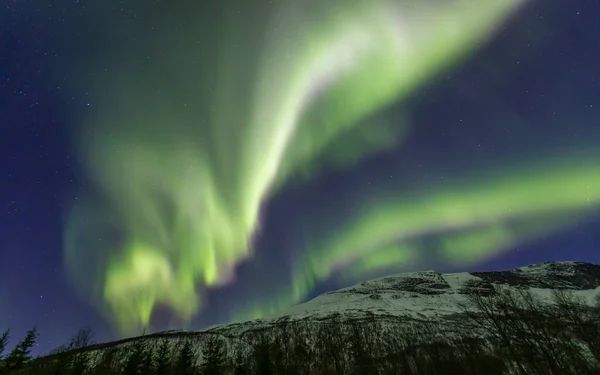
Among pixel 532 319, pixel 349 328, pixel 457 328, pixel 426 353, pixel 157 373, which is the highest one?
pixel 349 328

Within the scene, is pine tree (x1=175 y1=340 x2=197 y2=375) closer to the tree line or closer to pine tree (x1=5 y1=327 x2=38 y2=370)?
the tree line

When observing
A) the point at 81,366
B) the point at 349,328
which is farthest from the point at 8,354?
the point at 349,328

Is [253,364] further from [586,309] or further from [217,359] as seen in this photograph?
[586,309]

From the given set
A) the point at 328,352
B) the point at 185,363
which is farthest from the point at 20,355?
the point at 328,352

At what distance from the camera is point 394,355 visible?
5792 inches

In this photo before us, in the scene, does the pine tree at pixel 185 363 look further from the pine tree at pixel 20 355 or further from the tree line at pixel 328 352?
the pine tree at pixel 20 355

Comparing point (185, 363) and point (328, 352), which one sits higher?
point (328, 352)

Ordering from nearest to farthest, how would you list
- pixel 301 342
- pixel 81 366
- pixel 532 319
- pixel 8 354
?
pixel 532 319 → pixel 8 354 → pixel 81 366 → pixel 301 342

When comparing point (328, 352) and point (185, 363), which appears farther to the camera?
point (328, 352)

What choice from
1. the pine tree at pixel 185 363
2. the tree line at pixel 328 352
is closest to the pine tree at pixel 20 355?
the tree line at pixel 328 352

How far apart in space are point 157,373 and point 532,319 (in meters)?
74.3

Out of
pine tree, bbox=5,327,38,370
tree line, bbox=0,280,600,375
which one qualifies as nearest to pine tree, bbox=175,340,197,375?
tree line, bbox=0,280,600,375

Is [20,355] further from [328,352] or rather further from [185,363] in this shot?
[328,352]

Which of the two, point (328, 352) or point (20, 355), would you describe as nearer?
point (20, 355)
